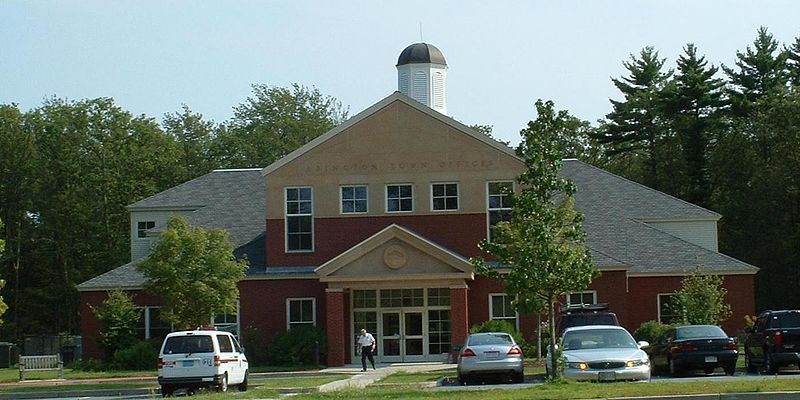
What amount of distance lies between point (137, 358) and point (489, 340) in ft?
61.6

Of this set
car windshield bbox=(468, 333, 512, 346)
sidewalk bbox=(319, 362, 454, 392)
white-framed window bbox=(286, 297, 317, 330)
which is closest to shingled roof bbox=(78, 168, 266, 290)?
white-framed window bbox=(286, 297, 317, 330)

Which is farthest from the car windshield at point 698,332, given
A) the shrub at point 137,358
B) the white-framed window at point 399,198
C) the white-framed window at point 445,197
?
the shrub at point 137,358

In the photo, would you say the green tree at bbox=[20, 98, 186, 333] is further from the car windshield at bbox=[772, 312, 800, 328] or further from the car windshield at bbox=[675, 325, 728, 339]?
the car windshield at bbox=[772, 312, 800, 328]

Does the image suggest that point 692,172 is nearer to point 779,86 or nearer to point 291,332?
point 779,86

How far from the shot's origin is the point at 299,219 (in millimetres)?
50469

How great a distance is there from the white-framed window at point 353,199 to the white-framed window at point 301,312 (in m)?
4.01

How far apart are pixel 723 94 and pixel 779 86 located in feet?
14.9

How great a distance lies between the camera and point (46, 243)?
79.1 m

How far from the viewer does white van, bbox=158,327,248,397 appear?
3275 cm

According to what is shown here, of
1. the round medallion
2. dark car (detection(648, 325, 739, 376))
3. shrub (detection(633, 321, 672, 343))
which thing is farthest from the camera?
the round medallion

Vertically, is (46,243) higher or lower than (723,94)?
lower

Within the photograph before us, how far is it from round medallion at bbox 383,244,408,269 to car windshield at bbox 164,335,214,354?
49.9ft

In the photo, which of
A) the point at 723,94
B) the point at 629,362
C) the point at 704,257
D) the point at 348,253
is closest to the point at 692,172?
the point at 723,94

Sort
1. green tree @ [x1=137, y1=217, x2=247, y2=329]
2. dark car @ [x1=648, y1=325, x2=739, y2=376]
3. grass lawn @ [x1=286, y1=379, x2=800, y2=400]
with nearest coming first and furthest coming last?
grass lawn @ [x1=286, y1=379, x2=800, y2=400] → dark car @ [x1=648, y1=325, x2=739, y2=376] → green tree @ [x1=137, y1=217, x2=247, y2=329]
